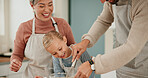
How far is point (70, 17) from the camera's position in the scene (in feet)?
10.00

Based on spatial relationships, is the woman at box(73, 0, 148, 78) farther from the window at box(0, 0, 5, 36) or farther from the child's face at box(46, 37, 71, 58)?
the window at box(0, 0, 5, 36)

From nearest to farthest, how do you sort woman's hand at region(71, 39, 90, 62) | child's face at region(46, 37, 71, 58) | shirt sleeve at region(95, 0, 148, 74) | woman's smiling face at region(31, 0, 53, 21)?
shirt sleeve at region(95, 0, 148, 74) → woman's hand at region(71, 39, 90, 62) → child's face at region(46, 37, 71, 58) → woman's smiling face at region(31, 0, 53, 21)

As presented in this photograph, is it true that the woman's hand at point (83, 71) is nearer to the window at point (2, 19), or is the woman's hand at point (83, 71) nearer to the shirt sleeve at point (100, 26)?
the shirt sleeve at point (100, 26)

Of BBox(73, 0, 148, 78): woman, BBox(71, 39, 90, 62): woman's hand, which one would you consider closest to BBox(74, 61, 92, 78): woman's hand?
BBox(73, 0, 148, 78): woman

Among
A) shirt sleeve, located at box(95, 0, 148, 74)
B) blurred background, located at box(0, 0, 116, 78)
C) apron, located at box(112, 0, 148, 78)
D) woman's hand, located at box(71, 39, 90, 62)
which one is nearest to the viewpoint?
shirt sleeve, located at box(95, 0, 148, 74)

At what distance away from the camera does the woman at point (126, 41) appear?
2.33 feet

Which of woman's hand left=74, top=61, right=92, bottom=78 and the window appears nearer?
woman's hand left=74, top=61, right=92, bottom=78

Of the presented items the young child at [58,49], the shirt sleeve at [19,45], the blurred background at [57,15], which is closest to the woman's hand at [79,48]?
the young child at [58,49]

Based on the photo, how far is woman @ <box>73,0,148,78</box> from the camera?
710 mm

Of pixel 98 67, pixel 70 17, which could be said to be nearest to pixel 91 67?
pixel 98 67

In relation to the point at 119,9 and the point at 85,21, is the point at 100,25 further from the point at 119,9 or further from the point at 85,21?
the point at 85,21

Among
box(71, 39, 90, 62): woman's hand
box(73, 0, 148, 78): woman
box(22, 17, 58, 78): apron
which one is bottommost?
box(22, 17, 58, 78): apron

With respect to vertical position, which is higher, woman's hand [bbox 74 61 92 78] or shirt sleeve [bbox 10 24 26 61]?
woman's hand [bbox 74 61 92 78]

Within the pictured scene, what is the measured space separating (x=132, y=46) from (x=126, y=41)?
40 mm
